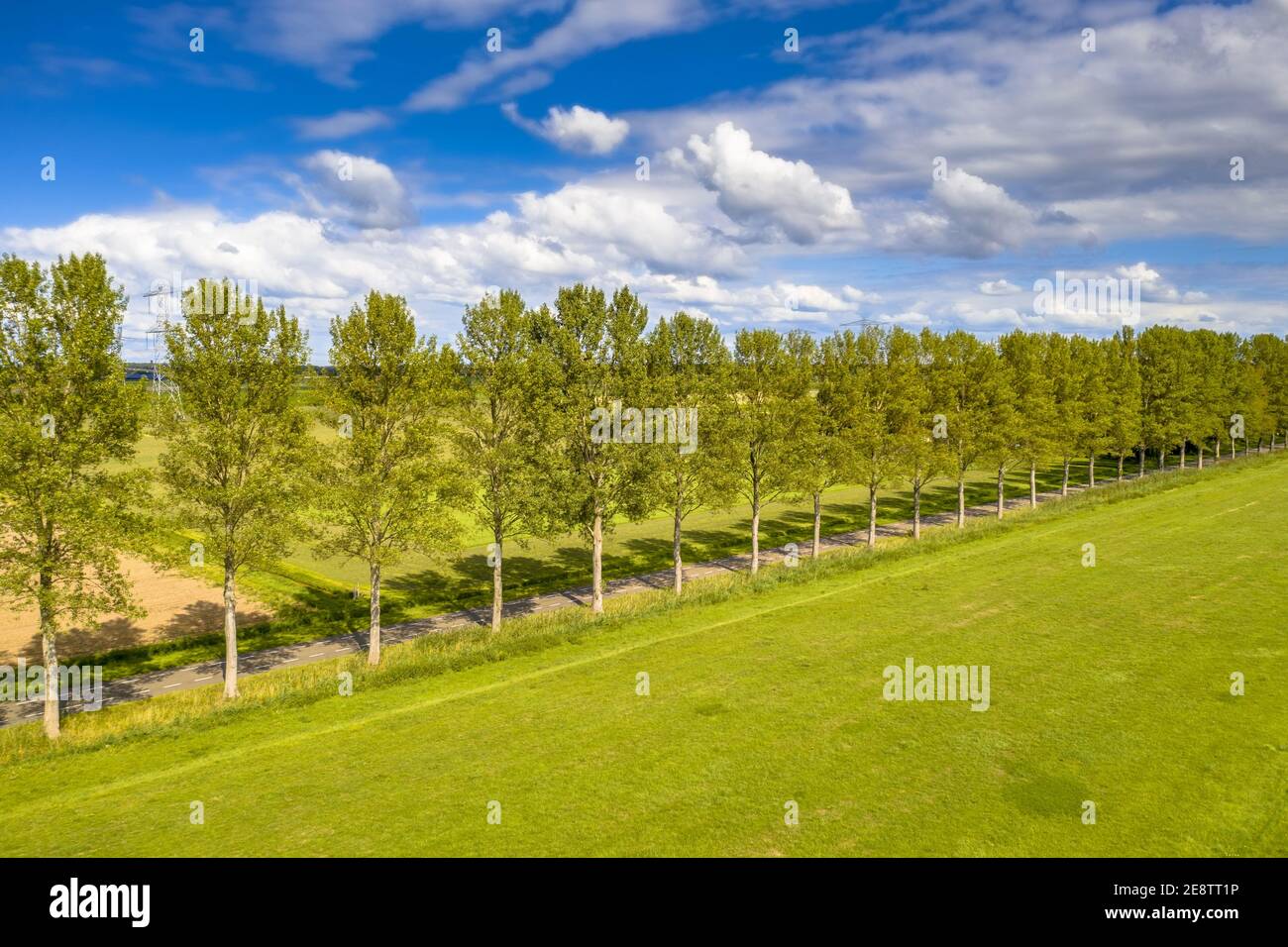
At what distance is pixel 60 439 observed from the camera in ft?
94.5

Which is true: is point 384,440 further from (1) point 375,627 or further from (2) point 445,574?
(2) point 445,574

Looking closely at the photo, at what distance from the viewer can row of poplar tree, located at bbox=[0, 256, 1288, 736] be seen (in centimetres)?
2873

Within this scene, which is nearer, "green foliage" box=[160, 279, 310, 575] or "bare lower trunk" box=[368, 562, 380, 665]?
"green foliage" box=[160, 279, 310, 575]

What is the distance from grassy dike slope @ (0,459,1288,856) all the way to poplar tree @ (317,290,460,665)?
27.2 feet

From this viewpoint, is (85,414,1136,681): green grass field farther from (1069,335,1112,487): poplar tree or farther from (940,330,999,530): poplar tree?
(1069,335,1112,487): poplar tree

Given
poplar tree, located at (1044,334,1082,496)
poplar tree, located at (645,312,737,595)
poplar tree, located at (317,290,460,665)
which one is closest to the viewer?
poplar tree, located at (317,290,460,665)

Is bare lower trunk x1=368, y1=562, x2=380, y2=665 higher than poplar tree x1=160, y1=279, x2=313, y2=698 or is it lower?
lower

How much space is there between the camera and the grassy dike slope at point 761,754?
18.8 metres

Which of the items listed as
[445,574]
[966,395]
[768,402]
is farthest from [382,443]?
[966,395]

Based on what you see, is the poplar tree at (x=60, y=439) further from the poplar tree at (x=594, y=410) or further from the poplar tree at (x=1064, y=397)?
the poplar tree at (x=1064, y=397)

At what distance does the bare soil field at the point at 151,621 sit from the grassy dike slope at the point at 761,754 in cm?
1792

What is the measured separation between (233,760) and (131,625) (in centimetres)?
2629

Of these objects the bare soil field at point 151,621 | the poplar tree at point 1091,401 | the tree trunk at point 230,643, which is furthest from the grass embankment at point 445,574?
the poplar tree at point 1091,401

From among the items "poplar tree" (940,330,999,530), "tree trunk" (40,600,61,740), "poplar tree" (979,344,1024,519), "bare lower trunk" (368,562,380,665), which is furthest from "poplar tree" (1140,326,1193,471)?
"tree trunk" (40,600,61,740)
